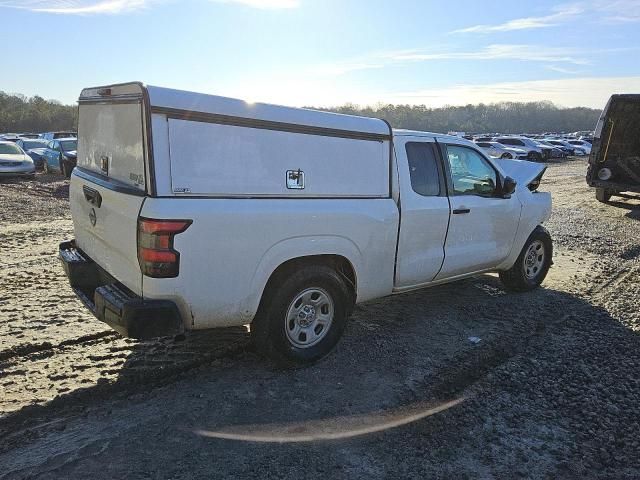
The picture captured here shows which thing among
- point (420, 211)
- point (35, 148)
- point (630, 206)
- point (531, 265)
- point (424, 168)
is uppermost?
point (424, 168)

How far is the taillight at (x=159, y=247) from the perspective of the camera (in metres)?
3.28

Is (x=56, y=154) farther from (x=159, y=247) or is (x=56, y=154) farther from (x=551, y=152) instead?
(x=551, y=152)

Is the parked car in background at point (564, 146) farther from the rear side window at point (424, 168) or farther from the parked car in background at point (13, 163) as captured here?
the rear side window at point (424, 168)

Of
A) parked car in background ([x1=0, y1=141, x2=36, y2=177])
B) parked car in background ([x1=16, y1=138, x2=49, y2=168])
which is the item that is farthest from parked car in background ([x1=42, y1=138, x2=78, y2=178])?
parked car in background ([x1=0, y1=141, x2=36, y2=177])

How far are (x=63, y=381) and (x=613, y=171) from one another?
45.6 ft

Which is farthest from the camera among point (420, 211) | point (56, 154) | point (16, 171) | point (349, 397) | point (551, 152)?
point (551, 152)

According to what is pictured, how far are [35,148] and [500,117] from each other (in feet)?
455

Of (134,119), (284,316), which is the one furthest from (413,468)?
(134,119)

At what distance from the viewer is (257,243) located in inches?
145

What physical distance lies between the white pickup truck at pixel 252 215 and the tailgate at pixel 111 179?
0.02 meters

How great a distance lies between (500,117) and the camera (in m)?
144

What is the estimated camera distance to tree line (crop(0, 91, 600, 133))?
68.6 m

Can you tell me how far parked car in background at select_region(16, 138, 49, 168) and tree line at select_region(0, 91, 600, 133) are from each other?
49362 mm

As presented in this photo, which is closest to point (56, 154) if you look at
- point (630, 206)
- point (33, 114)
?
point (630, 206)
